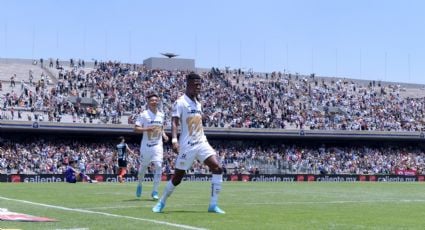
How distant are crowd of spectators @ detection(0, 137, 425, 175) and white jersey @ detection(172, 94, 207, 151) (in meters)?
32.8

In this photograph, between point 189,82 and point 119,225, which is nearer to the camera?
point 119,225

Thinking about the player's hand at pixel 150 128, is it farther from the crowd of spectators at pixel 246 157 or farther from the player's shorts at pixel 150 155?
the crowd of spectators at pixel 246 157

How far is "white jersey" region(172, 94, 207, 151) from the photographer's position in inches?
517

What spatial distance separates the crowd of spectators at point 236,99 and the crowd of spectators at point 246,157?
87.8 inches

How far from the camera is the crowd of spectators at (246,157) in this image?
169 ft

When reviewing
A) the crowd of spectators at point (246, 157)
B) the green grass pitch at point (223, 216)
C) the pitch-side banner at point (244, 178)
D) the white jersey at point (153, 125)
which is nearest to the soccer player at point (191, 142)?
the green grass pitch at point (223, 216)

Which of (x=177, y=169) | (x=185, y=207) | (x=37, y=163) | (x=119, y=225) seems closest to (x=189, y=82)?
(x=177, y=169)

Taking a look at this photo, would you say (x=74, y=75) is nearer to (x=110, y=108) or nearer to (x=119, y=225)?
(x=110, y=108)

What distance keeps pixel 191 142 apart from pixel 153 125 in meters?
4.94

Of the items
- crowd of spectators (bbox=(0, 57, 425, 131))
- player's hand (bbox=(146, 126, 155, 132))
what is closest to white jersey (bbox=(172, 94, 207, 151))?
player's hand (bbox=(146, 126, 155, 132))

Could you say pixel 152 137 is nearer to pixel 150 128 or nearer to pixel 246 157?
pixel 150 128

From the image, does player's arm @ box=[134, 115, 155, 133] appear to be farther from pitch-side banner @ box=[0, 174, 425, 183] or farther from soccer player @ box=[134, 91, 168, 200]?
pitch-side banner @ box=[0, 174, 425, 183]

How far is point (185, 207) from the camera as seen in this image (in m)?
14.4

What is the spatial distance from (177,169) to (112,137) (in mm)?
48602
